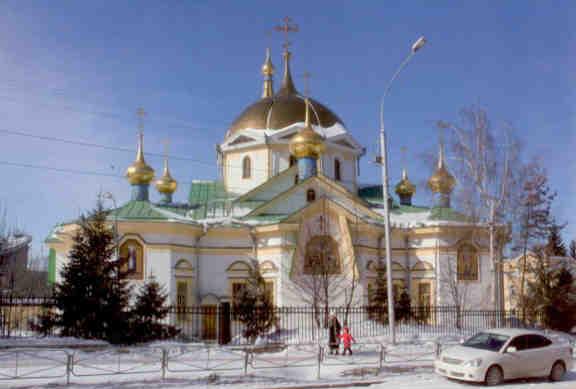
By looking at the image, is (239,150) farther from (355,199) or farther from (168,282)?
(168,282)

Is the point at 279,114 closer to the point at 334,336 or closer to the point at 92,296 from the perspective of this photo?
the point at 92,296

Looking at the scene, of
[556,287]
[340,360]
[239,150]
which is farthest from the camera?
[239,150]

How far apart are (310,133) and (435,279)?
368 inches

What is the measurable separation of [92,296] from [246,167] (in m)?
16.9

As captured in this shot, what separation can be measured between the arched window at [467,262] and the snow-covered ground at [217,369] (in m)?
12.8

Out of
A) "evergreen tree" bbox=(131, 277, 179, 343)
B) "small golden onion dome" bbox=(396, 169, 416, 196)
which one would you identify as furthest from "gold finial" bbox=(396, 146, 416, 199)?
"evergreen tree" bbox=(131, 277, 179, 343)

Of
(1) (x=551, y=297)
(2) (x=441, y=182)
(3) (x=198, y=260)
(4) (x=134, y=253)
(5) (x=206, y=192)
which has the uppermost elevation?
(2) (x=441, y=182)

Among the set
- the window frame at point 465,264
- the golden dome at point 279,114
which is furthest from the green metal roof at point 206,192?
the window frame at point 465,264

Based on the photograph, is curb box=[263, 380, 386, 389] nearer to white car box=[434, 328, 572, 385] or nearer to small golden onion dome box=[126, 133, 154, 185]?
white car box=[434, 328, 572, 385]

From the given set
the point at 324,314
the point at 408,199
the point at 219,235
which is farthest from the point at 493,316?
the point at 408,199

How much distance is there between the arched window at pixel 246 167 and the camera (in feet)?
113

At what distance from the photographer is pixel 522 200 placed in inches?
957

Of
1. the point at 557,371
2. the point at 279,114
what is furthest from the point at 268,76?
the point at 557,371

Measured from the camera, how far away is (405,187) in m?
38.2
